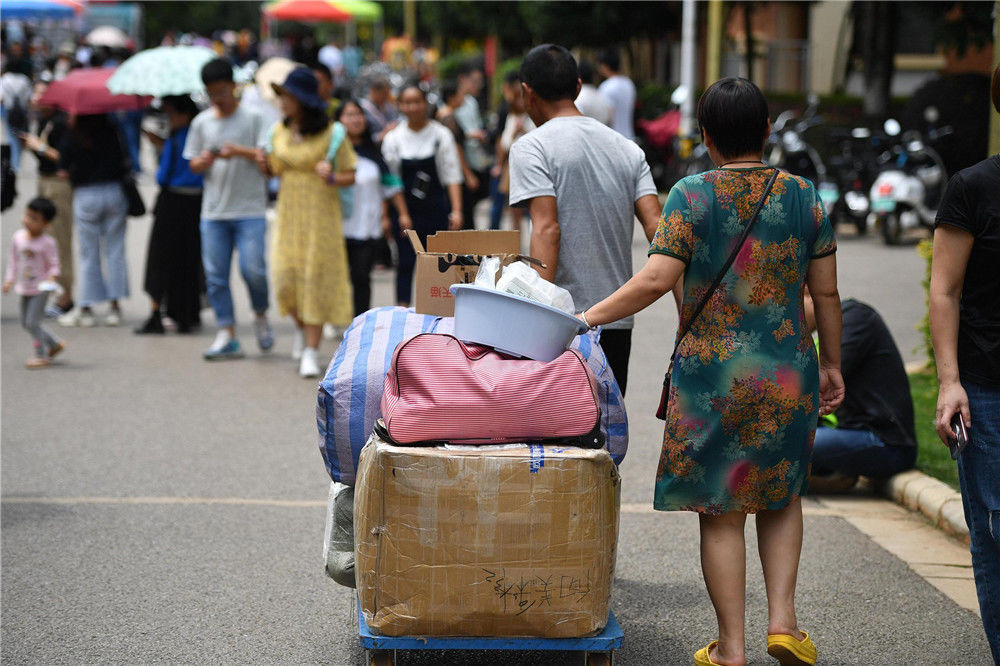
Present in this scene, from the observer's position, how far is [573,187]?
4.91m

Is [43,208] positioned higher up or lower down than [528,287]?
lower down

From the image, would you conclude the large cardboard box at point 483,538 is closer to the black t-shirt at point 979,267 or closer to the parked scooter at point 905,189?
the black t-shirt at point 979,267

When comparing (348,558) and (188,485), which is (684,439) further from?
(188,485)

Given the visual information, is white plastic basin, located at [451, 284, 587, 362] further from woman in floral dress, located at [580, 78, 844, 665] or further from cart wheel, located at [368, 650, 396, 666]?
cart wheel, located at [368, 650, 396, 666]

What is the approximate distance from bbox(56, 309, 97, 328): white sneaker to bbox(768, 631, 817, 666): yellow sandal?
883cm

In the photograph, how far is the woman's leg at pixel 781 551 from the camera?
4086 millimetres

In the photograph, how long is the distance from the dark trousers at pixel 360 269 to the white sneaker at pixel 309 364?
88 centimetres

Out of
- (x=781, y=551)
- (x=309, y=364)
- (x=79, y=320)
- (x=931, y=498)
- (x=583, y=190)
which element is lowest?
(x=79, y=320)

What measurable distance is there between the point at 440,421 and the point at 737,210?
1.07 metres

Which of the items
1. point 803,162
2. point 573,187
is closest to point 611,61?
point 803,162

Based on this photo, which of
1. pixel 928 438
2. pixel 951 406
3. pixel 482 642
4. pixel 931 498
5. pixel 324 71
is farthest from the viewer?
pixel 324 71

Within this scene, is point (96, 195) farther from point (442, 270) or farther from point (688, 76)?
point (688, 76)

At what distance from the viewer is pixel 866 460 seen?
6422mm

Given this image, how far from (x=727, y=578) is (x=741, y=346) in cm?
71
